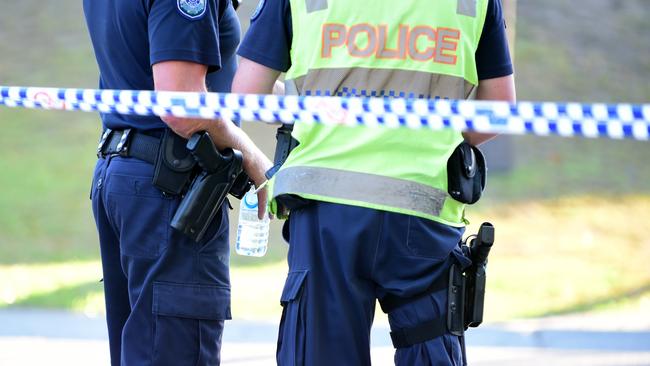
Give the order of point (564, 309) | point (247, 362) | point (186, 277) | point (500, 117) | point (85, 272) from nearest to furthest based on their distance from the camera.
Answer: point (500, 117) < point (186, 277) < point (247, 362) < point (564, 309) < point (85, 272)

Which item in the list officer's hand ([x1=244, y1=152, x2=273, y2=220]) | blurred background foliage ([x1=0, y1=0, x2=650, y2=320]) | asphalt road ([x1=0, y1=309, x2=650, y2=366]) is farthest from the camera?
blurred background foliage ([x1=0, y1=0, x2=650, y2=320])

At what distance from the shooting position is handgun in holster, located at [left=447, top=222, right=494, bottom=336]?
3058 millimetres

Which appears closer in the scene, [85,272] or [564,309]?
[564,309]

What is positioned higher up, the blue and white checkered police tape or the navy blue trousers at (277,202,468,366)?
the blue and white checkered police tape

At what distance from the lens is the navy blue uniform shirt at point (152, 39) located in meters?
3.22

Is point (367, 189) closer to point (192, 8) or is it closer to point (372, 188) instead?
point (372, 188)

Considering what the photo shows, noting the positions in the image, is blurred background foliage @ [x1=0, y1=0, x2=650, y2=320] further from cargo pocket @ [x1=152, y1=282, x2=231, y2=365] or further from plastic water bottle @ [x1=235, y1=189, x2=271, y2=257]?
cargo pocket @ [x1=152, y1=282, x2=231, y2=365]

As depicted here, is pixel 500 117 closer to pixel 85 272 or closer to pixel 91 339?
pixel 91 339

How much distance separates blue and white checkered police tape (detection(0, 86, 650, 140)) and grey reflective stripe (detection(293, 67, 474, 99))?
14 cm

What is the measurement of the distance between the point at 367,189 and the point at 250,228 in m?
0.79

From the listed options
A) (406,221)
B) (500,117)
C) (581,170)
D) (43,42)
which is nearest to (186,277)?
(406,221)

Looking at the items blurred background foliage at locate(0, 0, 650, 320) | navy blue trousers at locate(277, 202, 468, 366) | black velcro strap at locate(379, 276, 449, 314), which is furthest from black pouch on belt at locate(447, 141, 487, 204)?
blurred background foliage at locate(0, 0, 650, 320)

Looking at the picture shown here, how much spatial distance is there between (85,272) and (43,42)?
14.4ft

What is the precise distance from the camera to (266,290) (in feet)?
24.4
